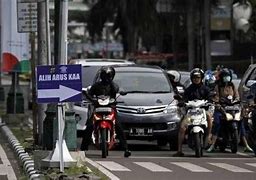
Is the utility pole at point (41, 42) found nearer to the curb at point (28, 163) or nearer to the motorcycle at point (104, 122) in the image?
the curb at point (28, 163)

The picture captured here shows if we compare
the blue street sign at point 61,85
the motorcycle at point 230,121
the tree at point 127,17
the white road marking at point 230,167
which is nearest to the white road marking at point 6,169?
the blue street sign at point 61,85

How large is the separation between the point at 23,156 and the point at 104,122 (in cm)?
166

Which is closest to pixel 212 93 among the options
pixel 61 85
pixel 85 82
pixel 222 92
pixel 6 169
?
pixel 222 92

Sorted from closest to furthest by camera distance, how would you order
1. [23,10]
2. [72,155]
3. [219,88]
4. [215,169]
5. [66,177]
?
[66,177]
[72,155]
[215,169]
[219,88]
[23,10]

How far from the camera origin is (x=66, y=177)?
1091 cm

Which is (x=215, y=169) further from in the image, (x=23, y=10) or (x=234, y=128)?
(x=23, y=10)

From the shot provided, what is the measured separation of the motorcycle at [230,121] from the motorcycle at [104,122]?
240cm

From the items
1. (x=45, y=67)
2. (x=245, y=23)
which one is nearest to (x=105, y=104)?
(x=45, y=67)

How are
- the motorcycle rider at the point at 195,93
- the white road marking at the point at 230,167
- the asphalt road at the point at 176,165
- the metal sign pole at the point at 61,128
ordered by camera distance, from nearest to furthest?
the metal sign pole at the point at 61,128
the asphalt road at the point at 176,165
the white road marking at the point at 230,167
the motorcycle rider at the point at 195,93

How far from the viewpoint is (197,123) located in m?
15.0

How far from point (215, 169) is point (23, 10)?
A: 6.83 m

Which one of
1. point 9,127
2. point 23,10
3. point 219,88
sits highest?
point 23,10

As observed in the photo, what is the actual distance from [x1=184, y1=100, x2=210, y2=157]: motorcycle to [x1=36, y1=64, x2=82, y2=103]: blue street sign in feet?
14.2

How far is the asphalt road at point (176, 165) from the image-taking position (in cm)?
1246
